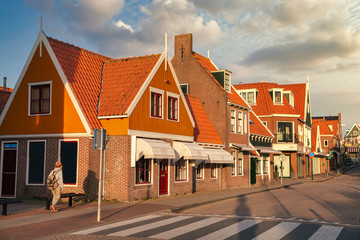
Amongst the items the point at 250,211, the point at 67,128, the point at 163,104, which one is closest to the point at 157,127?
the point at 163,104

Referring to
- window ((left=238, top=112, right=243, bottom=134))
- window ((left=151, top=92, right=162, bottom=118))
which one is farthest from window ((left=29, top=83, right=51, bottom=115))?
window ((left=238, top=112, right=243, bottom=134))

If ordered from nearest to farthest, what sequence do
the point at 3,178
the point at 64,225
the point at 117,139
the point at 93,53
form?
the point at 64,225, the point at 117,139, the point at 3,178, the point at 93,53

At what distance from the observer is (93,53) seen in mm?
23000

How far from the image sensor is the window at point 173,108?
74.8 feet

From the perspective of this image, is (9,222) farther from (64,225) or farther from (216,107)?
(216,107)

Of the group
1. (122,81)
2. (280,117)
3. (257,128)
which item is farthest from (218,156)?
(280,117)

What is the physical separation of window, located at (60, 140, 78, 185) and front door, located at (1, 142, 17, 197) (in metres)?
3.09

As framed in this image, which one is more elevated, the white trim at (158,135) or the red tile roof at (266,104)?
the red tile roof at (266,104)

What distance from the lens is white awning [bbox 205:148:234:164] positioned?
85.4ft

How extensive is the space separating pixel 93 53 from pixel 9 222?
1269cm

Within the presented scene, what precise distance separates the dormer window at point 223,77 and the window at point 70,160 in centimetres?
1574

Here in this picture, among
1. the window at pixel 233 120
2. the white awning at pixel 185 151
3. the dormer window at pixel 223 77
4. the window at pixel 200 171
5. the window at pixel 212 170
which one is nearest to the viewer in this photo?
the white awning at pixel 185 151

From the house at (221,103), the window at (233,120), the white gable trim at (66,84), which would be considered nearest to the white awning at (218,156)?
the house at (221,103)

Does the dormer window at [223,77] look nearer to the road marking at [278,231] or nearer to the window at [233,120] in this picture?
the window at [233,120]
